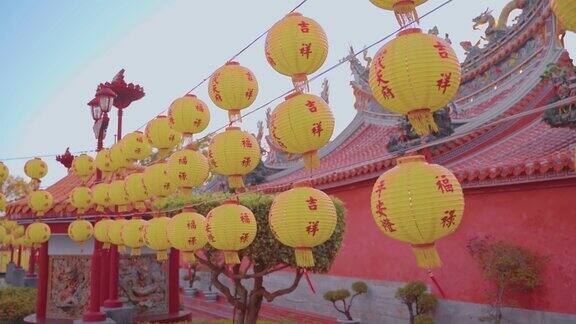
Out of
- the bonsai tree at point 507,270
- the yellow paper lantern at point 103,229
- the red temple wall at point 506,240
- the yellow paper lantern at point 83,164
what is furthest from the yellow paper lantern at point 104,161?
the bonsai tree at point 507,270

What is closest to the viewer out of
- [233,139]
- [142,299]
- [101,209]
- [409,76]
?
[409,76]

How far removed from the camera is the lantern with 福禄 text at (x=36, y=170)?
10.9 m

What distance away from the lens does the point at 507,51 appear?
1123 centimetres

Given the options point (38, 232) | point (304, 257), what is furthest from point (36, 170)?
point (304, 257)

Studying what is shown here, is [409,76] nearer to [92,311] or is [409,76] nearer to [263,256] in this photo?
[263,256]

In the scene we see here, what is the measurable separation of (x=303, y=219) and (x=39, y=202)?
7.67m

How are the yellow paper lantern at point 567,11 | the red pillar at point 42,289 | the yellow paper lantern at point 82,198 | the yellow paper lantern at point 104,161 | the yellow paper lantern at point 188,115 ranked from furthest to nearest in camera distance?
the red pillar at point 42,289 → the yellow paper lantern at point 82,198 → the yellow paper lantern at point 104,161 → the yellow paper lantern at point 188,115 → the yellow paper lantern at point 567,11

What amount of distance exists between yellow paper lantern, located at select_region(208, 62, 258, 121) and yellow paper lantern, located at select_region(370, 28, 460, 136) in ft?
8.17

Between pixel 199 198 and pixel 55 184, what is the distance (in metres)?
5.77

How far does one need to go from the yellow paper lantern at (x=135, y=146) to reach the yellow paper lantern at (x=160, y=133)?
56 centimetres

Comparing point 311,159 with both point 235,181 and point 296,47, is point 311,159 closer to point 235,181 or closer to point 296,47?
point 296,47

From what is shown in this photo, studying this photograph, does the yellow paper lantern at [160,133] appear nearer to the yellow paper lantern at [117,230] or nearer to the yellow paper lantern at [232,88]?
the yellow paper lantern at [232,88]

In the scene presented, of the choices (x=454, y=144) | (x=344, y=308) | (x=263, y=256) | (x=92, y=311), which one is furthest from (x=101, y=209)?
(x=454, y=144)

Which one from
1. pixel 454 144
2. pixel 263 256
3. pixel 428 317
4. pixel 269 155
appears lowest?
pixel 428 317
